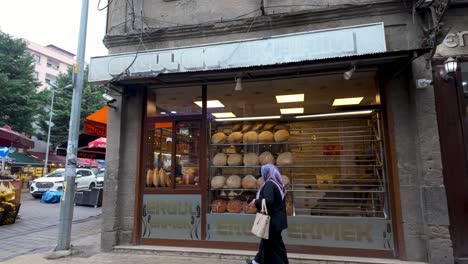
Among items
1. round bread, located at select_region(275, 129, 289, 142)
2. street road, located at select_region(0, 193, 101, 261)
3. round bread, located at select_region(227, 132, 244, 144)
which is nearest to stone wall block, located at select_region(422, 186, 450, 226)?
round bread, located at select_region(275, 129, 289, 142)

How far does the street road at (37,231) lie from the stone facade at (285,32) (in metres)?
2.07

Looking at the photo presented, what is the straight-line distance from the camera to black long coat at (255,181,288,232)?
4.75m

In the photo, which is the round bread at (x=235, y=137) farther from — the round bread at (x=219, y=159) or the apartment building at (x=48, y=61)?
the apartment building at (x=48, y=61)

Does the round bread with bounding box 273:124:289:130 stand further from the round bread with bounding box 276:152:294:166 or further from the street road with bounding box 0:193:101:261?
the street road with bounding box 0:193:101:261

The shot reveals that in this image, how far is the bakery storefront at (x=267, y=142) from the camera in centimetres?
579

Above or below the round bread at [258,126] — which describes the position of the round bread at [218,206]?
below

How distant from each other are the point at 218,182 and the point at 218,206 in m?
0.50

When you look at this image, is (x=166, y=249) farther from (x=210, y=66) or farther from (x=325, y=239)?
(x=210, y=66)

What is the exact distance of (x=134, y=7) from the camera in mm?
7414

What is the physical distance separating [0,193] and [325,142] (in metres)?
Result: 9.56

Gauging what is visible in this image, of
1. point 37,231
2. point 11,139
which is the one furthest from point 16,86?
point 37,231

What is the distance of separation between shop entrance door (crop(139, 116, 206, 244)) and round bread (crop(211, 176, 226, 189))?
0.25 m

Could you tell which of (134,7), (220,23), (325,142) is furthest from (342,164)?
(134,7)

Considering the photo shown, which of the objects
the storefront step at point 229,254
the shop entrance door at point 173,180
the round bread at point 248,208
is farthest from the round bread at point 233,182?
the storefront step at point 229,254
